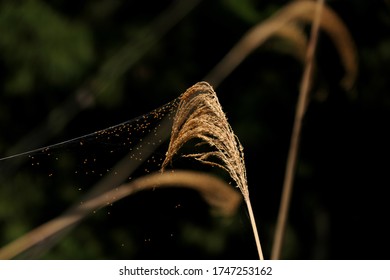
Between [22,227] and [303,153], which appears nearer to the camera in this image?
[22,227]

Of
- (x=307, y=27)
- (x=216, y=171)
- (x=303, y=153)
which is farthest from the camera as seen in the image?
(x=303, y=153)

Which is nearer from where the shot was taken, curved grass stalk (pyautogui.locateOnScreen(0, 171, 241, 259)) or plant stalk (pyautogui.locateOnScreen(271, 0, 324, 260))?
plant stalk (pyautogui.locateOnScreen(271, 0, 324, 260))

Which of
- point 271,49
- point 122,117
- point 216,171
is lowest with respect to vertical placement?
point 216,171

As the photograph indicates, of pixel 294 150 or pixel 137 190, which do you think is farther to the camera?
pixel 137 190

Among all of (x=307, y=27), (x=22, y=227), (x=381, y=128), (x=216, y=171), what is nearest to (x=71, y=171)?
(x=22, y=227)

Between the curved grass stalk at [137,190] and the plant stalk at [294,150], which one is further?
the curved grass stalk at [137,190]

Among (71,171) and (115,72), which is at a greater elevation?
(115,72)

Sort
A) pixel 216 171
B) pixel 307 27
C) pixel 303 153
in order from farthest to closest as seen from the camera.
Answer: pixel 303 153, pixel 216 171, pixel 307 27

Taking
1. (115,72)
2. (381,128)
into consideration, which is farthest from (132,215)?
(381,128)

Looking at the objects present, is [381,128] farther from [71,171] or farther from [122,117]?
[71,171]

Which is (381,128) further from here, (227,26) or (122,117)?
(122,117)
